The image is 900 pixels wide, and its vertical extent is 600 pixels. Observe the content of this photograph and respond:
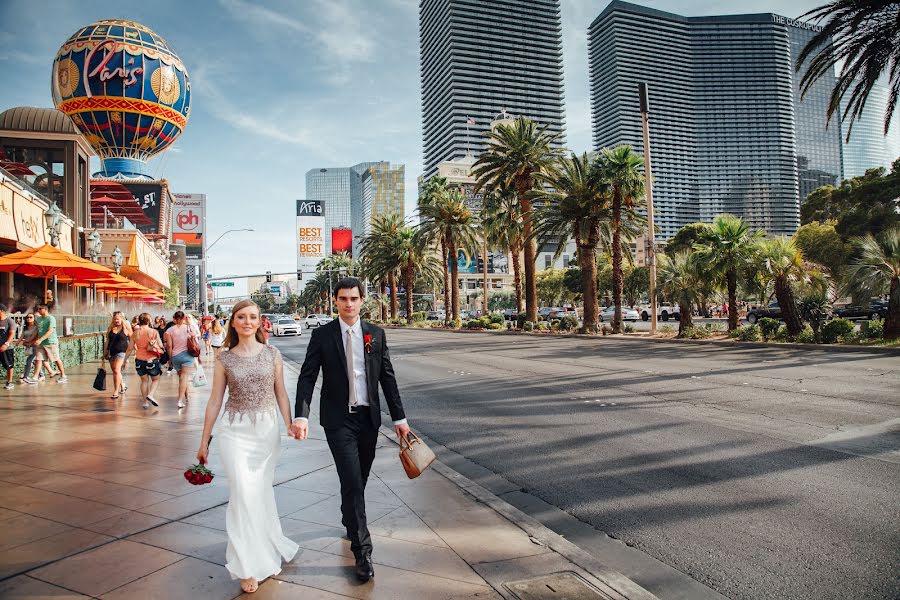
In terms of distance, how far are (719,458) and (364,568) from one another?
177 inches

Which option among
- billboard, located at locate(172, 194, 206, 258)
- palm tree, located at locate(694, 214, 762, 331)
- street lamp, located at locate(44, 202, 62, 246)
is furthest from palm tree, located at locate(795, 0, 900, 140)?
billboard, located at locate(172, 194, 206, 258)

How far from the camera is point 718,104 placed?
197750 mm

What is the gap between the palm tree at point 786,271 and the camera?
20.3 m

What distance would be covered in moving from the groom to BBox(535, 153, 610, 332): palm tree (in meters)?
26.4

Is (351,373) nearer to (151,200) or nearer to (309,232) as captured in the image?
(151,200)

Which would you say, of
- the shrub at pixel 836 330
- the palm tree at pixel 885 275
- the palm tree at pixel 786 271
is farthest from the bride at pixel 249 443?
the palm tree at pixel 786 271

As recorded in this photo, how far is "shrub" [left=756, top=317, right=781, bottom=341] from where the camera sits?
2102cm

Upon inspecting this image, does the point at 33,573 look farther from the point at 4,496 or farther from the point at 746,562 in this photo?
the point at 746,562

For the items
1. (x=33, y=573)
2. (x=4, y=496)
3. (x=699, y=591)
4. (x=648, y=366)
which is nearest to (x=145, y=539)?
(x=33, y=573)

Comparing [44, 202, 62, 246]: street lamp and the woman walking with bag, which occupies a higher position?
[44, 202, 62, 246]: street lamp

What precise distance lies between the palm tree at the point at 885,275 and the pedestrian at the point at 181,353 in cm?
1851

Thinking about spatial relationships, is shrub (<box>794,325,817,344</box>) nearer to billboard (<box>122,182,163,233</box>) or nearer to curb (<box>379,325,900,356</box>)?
curb (<box>379,325,900,356</box>)

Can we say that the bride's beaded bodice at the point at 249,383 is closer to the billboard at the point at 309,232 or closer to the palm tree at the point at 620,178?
the palm tree at the point at 620,178

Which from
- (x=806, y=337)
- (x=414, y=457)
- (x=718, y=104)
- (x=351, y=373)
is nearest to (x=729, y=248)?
(x=806, y=337)
